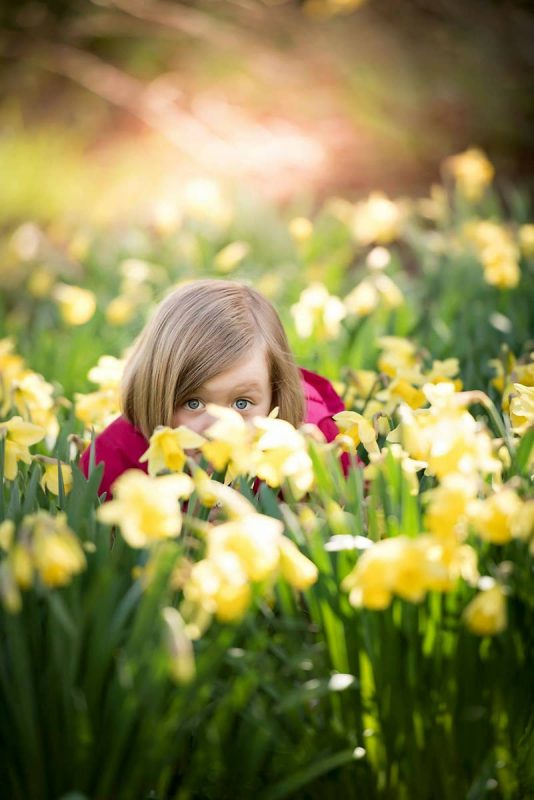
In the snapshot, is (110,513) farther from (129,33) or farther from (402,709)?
(129,33)

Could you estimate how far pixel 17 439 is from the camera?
5.45 feet

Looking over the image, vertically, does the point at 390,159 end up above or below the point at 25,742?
below

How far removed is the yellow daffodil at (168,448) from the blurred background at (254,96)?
349 cm

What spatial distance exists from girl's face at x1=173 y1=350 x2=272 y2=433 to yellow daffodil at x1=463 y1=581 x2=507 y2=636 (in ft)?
2.91

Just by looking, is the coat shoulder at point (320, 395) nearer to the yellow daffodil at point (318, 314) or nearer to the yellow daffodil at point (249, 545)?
the yellow daffodil at point (318, 314)

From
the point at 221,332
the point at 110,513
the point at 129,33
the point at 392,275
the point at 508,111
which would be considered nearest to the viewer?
the point at 110,513

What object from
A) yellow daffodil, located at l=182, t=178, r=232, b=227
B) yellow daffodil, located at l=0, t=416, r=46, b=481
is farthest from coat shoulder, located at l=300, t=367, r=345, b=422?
yellow daffodil, located at l=182, t=178, r=232, b=227

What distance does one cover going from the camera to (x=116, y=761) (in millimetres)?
1112

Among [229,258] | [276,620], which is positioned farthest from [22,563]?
[229,258]

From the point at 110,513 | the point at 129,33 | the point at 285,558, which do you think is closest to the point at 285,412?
the point at 285,558

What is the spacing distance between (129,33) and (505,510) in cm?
618

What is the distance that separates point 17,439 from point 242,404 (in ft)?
1.62

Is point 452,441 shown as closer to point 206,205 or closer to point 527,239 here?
point 527,239

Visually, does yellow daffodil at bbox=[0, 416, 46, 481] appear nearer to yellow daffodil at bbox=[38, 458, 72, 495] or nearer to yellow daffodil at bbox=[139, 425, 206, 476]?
yellow daffodil at bbox=[38, 458, 72, 495]
